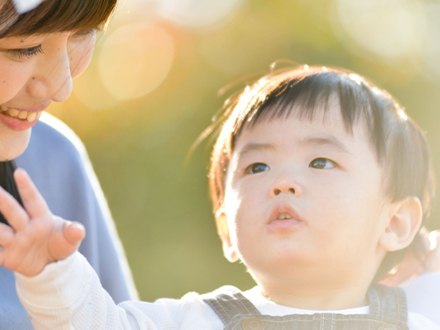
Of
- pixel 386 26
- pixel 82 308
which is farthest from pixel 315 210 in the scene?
pixel 386 26

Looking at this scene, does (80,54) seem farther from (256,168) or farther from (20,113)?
(256,168)

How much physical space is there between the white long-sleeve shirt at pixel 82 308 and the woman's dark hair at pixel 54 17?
502mm

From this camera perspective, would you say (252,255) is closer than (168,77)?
Yes

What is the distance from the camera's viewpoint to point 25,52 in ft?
4.45

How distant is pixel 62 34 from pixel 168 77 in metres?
5.85

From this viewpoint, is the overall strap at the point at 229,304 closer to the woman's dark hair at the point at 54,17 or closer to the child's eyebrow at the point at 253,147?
the child's eyebrow at the point at 253,147

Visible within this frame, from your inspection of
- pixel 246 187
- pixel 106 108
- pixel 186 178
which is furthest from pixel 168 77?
pixel 246 187

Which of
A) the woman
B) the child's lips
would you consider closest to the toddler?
the child's lips

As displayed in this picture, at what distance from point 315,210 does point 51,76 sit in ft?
2.52

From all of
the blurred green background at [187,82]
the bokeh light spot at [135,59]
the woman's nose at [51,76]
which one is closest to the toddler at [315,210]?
the woman's nose at [51,76]

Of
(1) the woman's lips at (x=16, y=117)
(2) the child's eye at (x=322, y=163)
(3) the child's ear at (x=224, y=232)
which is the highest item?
(2) the child's eye at (x=322, y=163)

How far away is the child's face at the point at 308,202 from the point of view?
63.1 inches

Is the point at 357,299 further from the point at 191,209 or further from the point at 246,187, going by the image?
the point at 191,209

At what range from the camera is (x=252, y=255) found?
1667 mm
